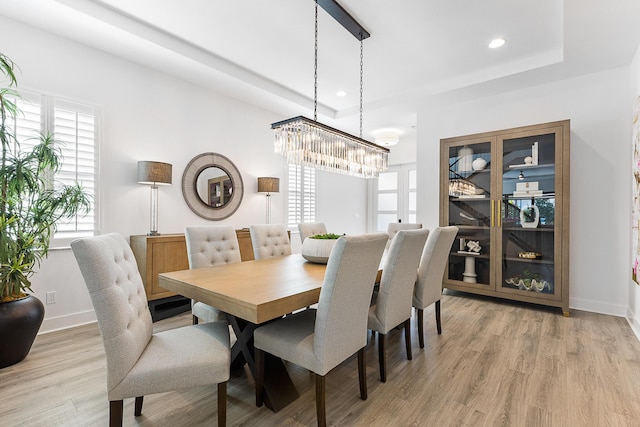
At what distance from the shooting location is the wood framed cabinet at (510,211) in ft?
11.2

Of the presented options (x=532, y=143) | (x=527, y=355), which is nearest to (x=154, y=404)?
(x=527, y=355)

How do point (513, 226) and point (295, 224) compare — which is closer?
point (513, 226)

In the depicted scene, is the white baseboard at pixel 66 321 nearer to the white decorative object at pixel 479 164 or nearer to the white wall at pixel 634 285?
the white decorative object at pixel 479 164

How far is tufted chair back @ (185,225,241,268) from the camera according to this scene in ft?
8.46

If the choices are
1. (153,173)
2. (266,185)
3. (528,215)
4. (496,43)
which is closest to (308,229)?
(266,185)

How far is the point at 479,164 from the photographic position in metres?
4.00

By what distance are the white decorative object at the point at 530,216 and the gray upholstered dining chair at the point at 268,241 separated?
9.18 ft

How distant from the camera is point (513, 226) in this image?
378cm

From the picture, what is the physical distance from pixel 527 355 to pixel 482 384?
2.28ft

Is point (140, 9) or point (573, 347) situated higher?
point (140, 9)

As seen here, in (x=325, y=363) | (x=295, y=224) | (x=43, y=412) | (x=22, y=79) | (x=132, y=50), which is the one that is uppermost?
(x=132, y=50)

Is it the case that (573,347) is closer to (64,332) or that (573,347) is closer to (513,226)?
(513,226)

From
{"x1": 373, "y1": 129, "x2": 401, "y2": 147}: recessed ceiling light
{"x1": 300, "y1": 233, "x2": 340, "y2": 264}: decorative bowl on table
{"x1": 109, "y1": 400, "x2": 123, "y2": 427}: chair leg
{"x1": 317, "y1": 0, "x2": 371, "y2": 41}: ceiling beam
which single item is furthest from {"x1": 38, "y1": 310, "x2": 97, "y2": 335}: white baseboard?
{"x1": 373, "y1": 129, "x2": 401, "y2": 147}: recessed ceiling light

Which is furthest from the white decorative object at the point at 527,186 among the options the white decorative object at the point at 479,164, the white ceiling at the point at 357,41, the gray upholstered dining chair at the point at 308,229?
the gray upholstered dining chair at the point at 308,229
